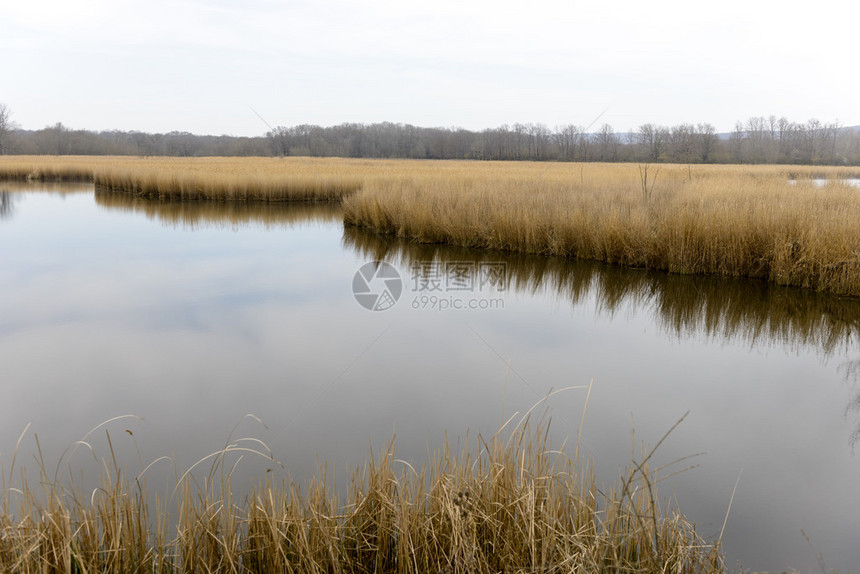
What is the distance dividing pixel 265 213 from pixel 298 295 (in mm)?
8548

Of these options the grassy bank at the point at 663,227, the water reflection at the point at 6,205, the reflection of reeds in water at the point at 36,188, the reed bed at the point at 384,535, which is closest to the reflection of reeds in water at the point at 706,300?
the grassy bank at the point at 663,227

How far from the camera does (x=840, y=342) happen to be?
498 cm

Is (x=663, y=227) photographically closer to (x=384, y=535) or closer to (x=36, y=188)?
(x=384, y=535)

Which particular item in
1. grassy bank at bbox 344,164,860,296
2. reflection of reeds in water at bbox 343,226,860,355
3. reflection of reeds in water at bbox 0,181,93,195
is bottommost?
reflection of reeds in water at bbox 343,226,860,355

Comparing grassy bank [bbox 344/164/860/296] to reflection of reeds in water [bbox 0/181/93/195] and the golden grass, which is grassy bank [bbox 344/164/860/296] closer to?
the golden grass

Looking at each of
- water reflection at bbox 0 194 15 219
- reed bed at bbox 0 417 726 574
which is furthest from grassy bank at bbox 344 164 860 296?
water reflection at bbox 0 194 15 219

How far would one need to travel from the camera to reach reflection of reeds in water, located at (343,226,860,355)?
17.3ft

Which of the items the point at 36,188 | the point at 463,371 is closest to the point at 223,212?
the point at 36,188

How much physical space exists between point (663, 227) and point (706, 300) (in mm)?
1531

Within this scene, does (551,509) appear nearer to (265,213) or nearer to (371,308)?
(371,308)

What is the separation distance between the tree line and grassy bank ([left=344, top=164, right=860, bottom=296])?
1384 inches

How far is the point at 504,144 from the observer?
60.8 meters

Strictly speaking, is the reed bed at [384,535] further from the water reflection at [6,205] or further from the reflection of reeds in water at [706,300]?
the water reflection at [6,205]

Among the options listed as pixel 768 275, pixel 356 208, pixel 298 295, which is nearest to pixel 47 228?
pixel 356 208
